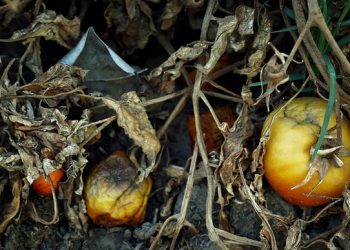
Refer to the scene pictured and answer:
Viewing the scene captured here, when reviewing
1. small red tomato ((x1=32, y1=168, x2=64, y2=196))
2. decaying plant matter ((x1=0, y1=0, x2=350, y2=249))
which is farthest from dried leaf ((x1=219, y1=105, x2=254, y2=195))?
small red tomato ((x1=32, y1=168, x2=64, y2=196))

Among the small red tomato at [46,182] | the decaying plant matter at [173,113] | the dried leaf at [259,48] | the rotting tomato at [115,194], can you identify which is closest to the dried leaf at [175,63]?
the decaying plant matter at [173,113]

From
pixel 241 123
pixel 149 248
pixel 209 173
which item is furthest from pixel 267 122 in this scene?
pixel 149 248

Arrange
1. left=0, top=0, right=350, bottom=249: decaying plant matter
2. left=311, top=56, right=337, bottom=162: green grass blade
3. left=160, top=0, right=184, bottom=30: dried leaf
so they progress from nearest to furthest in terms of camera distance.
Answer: left=311, top=56, right=337, bottom=162: green grass blade → left=0, top=0, right=350, bottom=249: decaying plant matter → left=160, top=0, right=184, bottom=30: dried leaf

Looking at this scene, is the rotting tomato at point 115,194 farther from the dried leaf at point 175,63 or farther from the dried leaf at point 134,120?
the dried leaf at point 175,63

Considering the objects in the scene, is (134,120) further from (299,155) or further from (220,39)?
(299,155)

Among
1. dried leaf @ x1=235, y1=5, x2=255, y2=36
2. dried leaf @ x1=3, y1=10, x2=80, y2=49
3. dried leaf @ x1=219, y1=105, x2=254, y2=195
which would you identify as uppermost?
dried leaf @ x1=235, y1=5, x2=255, y2=36

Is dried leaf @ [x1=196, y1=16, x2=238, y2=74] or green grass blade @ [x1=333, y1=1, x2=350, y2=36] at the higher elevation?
green grass blade @ [x1=333, y1=1, x2=350, y2=36]

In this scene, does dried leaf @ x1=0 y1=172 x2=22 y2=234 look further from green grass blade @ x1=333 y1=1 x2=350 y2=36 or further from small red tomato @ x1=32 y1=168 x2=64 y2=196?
green grass blade @ x1=333 y1=1 x2=350 y2=36
